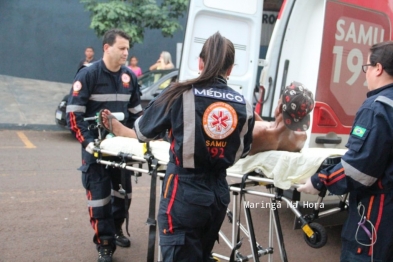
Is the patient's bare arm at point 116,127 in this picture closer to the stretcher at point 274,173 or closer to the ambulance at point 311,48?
the stretcher at point 274,173

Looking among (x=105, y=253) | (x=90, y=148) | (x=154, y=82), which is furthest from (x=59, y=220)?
(x=154, y=82)

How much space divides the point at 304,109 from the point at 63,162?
17.0ft

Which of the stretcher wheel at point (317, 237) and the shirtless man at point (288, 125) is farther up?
the shirtless man at point (288, 125)

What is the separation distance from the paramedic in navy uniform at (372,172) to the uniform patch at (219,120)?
0.59m

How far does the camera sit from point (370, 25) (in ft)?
14.7

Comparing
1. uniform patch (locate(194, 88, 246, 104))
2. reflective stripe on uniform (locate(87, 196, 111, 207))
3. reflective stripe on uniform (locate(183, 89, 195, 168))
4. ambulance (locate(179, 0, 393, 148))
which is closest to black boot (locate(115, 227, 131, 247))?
reflective stripe on uniform (locate(87, 196, 111, 207))

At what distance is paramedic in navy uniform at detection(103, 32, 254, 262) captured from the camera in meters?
2.44

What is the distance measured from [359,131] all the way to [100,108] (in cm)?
220

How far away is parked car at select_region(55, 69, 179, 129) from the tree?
1736 millimetres

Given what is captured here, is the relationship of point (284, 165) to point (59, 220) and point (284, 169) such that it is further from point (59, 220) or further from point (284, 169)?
point (59, 220)

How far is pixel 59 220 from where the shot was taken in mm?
4914

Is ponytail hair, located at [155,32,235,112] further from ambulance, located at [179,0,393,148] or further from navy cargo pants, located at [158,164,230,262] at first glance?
ambulance, located at [179,0,393,148]

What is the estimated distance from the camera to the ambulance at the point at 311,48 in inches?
167

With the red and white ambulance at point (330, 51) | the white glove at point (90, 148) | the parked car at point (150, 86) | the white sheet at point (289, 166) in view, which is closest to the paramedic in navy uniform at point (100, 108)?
the white glove at point (90, 148)
